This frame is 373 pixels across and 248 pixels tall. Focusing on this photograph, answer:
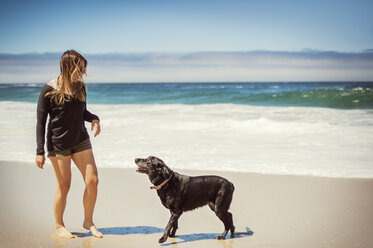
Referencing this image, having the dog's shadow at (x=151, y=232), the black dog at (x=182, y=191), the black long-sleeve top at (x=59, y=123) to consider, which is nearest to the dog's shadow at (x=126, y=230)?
the dog's shadow at (x=151, y=232)

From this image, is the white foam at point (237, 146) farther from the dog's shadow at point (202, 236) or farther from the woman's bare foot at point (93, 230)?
the woman's bare foot at point (93, 230)

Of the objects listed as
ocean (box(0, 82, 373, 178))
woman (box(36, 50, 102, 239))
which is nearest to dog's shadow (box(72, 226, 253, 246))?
woman (box(36, 50, 102, 239))

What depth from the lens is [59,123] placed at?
3318mm

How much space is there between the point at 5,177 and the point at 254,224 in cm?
427

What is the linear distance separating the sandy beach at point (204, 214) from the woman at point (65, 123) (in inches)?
23.8

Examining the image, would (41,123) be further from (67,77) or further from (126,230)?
(126,230)

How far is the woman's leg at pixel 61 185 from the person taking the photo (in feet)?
11.2

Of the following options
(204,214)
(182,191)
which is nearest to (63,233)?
(182,191)

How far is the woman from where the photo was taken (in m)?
3.27

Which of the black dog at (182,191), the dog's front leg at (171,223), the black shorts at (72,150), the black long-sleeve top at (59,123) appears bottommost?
the dog's front leg at (171,223)

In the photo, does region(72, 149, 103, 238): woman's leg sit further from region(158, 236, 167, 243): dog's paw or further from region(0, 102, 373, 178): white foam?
region(0, 102, 373, 178): white foam

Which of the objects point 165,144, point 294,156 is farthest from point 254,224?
point 165,144

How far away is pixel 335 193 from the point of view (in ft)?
17.1

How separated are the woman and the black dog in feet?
1.83
